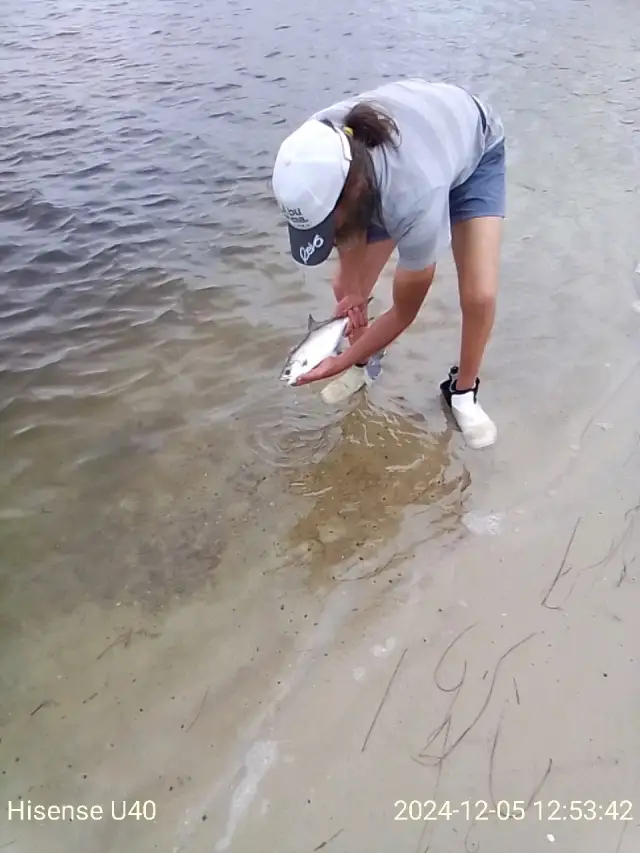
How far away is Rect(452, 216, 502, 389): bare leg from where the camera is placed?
306 centimetres

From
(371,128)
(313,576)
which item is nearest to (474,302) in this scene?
(371,128)

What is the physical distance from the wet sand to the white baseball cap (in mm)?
1447

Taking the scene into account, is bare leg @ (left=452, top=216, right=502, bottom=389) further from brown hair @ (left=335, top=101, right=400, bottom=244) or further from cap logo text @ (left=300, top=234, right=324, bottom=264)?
cap logo text @ (left=300, top=234, right=324, bottom=264)

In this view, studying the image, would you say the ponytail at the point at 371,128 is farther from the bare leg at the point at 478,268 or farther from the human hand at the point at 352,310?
the human hand at the point at 352,310

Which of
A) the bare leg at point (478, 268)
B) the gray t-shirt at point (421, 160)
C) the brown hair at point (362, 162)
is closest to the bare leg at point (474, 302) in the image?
the bare leg at point (478, 268)

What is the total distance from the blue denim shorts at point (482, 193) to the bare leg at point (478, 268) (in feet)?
0.12

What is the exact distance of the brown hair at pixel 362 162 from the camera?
2.39m

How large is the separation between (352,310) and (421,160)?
3.46ft

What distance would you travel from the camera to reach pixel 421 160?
8.34 feet

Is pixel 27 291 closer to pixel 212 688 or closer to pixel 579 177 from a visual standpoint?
pixel 212 688

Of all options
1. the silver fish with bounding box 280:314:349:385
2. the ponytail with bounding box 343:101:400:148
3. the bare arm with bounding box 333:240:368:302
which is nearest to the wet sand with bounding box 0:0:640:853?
the silver fish with bounding box 280:314:349:385

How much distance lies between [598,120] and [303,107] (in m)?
3.08

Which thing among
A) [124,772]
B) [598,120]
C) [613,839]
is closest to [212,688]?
[124,772]

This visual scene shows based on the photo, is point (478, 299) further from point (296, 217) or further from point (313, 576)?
point (313, 576)
